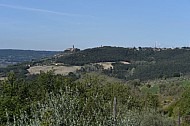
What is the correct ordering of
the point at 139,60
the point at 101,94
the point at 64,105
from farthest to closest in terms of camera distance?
the point at 139,60
the point at 101,94
the point at 64,105

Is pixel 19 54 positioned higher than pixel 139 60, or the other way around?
pixel 19 54

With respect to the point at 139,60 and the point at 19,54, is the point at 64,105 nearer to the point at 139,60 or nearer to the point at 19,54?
the point at 139,60

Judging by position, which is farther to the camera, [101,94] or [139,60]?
[139,60]

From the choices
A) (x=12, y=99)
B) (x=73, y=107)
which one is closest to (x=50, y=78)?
(x=12, y=99)

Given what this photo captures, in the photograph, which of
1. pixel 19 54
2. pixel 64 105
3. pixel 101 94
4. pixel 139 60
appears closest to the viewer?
pixel 64 105

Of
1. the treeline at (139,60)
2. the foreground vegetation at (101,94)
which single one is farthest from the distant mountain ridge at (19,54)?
the treeline at (139,60)

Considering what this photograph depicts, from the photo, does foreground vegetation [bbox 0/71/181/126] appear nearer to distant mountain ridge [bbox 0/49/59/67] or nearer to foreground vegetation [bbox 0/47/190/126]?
foreground vegetation [bbox 0/47/190/126]

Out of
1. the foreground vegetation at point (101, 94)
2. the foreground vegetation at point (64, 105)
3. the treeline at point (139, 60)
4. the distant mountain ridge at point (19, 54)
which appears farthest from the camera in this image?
the distant mountain ridge at point (19, 54)

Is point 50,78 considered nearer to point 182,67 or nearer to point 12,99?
point 12,99

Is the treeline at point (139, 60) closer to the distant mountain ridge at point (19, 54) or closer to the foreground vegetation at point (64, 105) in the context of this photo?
the distant mountain ridge at point (19, 54)

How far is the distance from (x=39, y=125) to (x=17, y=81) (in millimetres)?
16860

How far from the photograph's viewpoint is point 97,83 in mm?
32344

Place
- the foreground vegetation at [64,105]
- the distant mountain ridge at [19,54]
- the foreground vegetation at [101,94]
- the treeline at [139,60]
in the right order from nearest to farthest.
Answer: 1. the foreground vegetation at [64,105]
2. the foreground vegetation at [101,94]
3. the treeline at [139,60]
4. the distant mountain ridge at [19,54]

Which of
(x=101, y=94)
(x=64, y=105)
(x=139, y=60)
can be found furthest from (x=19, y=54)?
(x=64, y=105)
